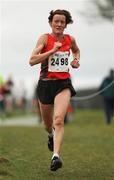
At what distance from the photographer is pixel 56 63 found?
416 inches

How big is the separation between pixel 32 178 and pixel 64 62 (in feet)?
5.55

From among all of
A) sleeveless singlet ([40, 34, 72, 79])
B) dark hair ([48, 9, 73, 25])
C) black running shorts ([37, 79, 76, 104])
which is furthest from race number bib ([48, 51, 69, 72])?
dark hair ([48, 9, 73, 25])

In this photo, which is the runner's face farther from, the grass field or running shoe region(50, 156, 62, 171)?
the grass field

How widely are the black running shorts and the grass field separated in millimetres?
986

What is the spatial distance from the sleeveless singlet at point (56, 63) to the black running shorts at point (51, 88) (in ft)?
0.23

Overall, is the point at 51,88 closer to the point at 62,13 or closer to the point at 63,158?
the point at 62,13

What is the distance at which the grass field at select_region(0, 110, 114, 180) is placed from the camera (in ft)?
33.6

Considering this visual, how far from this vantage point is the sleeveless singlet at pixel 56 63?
34.7ft

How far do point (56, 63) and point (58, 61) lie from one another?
0.04m

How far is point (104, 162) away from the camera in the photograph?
1204cm

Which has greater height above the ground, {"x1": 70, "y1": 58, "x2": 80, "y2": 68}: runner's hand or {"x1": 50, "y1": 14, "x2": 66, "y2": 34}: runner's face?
{"x1": 50, "y1": 14, "x2": 66, "y2": 34}: runner's face

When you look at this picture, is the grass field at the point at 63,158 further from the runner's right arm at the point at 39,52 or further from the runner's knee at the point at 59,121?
the runner's right arm at the point at 39,52

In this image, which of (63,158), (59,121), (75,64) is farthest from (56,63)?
(63,158)

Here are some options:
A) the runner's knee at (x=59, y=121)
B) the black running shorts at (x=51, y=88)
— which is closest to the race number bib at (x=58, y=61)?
the black running shorts at (x=51, y=88)
